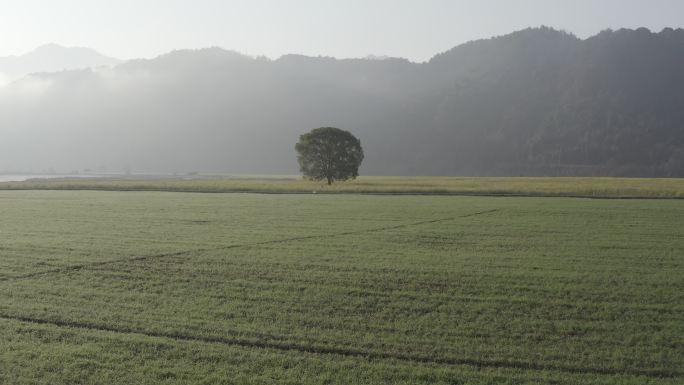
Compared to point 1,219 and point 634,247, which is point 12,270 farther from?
point 634,247

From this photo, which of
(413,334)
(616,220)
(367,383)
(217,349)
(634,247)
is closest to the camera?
(367,383)

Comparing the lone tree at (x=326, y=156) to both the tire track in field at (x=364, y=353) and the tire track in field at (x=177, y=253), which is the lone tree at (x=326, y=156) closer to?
the tire track in field at (x=177, y=253)

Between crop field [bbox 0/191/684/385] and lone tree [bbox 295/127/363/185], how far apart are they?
6161 centimetres

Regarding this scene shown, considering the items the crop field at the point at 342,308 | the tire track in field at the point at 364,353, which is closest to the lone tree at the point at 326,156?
the crop field at the point at 342,308

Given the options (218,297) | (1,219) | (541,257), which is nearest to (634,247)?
(541,257)

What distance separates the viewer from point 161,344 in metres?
12.1

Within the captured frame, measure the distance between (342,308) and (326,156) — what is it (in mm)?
75685

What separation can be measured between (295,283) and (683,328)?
9.80m

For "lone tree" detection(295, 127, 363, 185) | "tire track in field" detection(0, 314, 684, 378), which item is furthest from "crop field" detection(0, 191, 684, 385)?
"lone tree" detection(295, 127, 363, 185)

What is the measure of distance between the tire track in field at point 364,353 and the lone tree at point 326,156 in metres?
76.2

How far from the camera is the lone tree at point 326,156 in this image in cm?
8950

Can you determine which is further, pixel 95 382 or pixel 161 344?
pixel 161 344

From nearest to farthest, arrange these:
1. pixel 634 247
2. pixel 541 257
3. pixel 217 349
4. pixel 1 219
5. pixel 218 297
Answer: pixel 217 349 → pixel 218 297 → pixel 541 257 → pixel 634 247 → pixel 1 219

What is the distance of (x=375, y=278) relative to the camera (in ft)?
57.8
